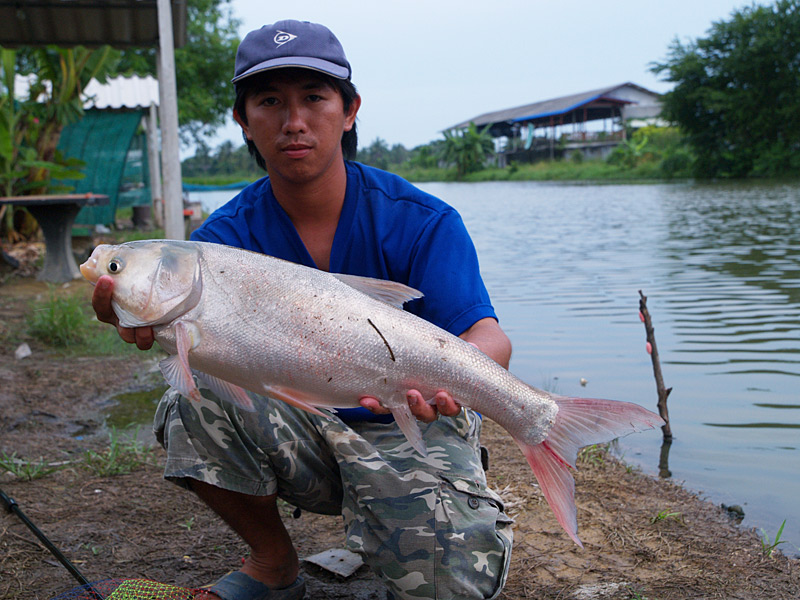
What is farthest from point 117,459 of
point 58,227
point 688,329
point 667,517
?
point 58,227

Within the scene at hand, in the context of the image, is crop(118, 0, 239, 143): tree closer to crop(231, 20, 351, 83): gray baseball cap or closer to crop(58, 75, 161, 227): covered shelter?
crop(58, 75, 161, 227): covered shelter

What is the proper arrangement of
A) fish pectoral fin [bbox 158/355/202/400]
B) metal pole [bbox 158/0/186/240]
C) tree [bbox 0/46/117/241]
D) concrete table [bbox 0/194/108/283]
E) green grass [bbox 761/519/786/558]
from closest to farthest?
fish pectoral fin [bbox 158/355/202/400] < green grass [bbox 761/519/786/558] < metal pole [bbox 158/0/186/240] < concrete table [bbox 0/194/108/283] < tree [bbox 0/46/117/241]

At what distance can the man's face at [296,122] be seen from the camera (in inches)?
98.8

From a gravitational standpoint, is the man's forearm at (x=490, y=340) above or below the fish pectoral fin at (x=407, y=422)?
above

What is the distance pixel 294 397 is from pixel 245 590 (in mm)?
802

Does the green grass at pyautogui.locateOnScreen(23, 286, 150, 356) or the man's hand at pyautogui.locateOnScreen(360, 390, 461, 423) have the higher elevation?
the man's hand at pyautogui.locateOnScreen(360, 390, 461, 423)

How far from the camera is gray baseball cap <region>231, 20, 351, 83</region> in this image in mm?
2467

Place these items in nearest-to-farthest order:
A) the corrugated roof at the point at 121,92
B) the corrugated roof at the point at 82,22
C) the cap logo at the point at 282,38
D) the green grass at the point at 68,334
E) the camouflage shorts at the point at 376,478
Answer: the camouflage shorts at the point at 376,478, the cap logo at the point at 282,38, the green grass at the point at 68,334, the corrugated roof at the point at 82,22, the corrugated roof at the point at 121,92

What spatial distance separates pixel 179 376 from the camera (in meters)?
2.02

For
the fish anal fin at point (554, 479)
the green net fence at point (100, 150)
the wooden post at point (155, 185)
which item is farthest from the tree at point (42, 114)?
the fish anal fin at point (554, 479)

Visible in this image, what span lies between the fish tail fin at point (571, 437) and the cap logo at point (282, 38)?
1469 millimetres

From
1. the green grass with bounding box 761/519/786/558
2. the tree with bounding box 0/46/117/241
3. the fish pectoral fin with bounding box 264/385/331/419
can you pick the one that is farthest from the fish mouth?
the tree with bounding box 0/46/117/241

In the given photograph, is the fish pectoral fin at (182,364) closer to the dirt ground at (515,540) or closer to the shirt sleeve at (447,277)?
the shirt sleeve at (447,277)

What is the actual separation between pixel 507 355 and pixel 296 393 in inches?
27.0
